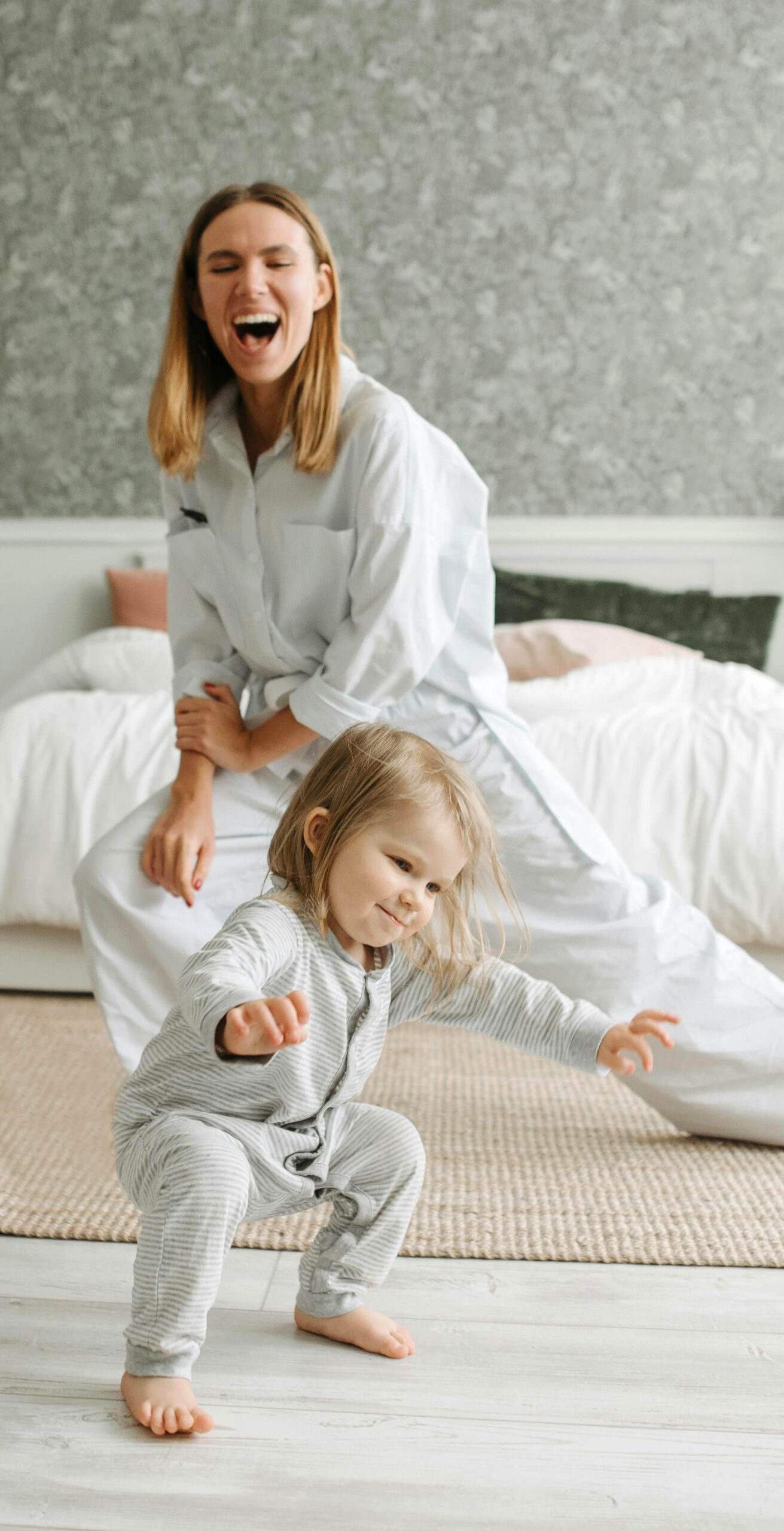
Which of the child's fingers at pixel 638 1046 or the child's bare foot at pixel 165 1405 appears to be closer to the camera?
the child's bare foot at pixel 165 1405

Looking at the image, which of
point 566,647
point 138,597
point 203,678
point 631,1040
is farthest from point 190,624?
point 138,597

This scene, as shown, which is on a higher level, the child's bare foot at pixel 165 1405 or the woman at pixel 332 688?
the woman at pixel 332 688

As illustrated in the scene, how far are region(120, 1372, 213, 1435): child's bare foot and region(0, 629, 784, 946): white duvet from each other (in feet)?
3.92

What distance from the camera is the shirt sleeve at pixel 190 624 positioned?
168 cm

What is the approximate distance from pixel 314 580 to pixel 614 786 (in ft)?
2.66

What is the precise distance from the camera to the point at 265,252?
5.05 ft

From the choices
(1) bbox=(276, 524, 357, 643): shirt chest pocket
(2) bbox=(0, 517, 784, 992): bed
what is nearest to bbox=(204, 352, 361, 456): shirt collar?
(1) bbox=(276, 524, 357, 643): shirt chest pocket

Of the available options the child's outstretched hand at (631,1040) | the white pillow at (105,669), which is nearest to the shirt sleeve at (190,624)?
the child's outstretched hand at (631,1040)

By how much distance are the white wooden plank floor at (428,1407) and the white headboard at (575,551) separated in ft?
8.25

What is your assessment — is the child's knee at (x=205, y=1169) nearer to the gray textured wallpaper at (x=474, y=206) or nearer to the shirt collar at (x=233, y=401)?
the shirt collar at (x=233, y=401)

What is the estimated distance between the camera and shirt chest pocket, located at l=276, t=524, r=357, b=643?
154 centimetres

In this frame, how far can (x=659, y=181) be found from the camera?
346 cm

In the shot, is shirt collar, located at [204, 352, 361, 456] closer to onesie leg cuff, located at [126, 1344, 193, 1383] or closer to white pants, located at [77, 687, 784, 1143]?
white pants, located at [77, 687, 784, 1143]

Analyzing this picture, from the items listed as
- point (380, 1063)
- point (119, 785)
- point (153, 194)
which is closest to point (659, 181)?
point (153, 194)
